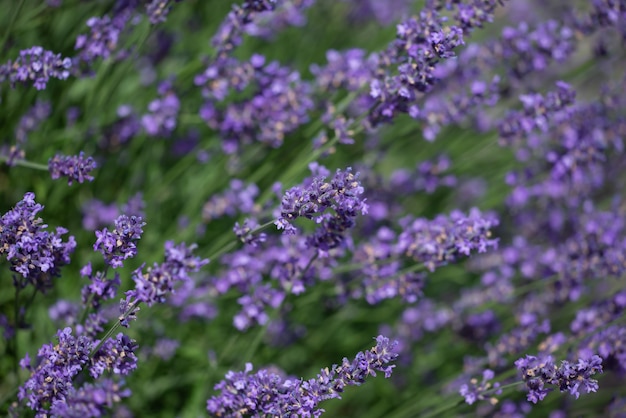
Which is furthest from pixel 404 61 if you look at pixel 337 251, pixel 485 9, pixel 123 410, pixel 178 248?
pixel 123 410

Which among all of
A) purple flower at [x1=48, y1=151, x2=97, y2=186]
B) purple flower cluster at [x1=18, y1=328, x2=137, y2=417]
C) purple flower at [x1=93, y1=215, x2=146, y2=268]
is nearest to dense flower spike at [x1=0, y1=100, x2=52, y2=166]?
purple flower at [x1=48, y1=151, x2=97, y2=186]

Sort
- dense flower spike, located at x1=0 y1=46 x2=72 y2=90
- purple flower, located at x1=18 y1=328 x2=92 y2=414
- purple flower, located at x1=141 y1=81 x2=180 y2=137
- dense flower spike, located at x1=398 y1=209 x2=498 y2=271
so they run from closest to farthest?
purple flower, located at x1=18 y1=328 x2=92 y2=414, dense flower spike, located at x1=0 y1=46 x2=72 y2=90, dense flower spike, located at x1=398 y1=209 x2=498 y2=271, purple flower, located at x1=141 y1=81 x2=180 y2=137

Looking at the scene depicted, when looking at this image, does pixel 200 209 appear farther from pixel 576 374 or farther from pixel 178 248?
pixel 576 374

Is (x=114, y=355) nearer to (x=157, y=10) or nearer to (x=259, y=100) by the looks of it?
A: (x=157, y=10)

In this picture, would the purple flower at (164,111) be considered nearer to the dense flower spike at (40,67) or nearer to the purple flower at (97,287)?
the dense flower spike at (40,67)

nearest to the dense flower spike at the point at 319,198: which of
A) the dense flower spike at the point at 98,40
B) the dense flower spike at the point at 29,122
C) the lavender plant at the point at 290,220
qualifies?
the lavender plant at the point at 290,220

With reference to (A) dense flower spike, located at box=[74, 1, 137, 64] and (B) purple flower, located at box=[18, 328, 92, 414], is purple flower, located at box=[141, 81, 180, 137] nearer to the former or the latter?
(A) dense flower spike, located at box=[74, 1, 137, 64]
